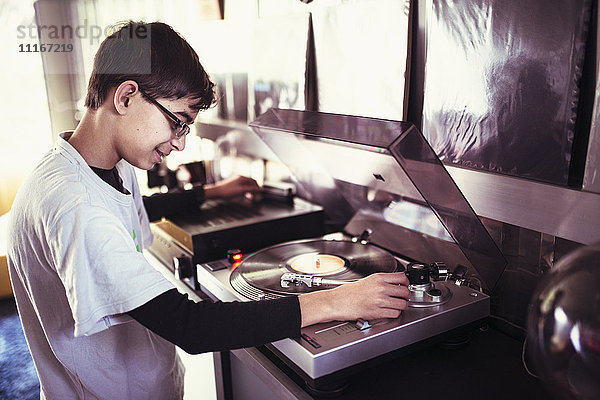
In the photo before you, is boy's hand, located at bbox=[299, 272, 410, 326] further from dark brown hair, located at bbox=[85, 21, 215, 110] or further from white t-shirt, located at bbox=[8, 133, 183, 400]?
dark brown hair, located at bbox=[85, 21, 215, 110]

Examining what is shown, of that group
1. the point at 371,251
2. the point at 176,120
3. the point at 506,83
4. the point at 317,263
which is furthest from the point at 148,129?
the point at 506,83

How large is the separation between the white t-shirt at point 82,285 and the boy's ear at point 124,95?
0.46 ft

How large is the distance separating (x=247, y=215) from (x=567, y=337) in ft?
4.05

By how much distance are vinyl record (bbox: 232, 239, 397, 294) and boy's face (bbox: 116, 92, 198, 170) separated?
39cm

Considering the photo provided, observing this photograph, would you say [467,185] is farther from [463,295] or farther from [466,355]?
[466,355]

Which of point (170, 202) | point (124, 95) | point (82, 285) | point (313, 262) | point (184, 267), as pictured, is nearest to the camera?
point (82, 285)

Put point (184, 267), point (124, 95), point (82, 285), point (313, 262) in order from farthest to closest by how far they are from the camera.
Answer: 1. point (184, 267)
2. point (313, 262)
3. point (124, 95)
4. point (82, 285)

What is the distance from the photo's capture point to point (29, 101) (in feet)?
14.4

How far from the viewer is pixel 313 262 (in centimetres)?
141

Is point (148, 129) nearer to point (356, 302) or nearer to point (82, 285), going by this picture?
point (82, 285)

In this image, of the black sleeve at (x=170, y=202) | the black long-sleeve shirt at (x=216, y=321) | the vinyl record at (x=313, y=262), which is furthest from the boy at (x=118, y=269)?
the black sleeve at (x=170, y=202)

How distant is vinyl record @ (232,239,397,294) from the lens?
124cm

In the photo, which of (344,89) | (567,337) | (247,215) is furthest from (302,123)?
(567,337)

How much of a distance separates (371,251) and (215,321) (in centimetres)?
57
